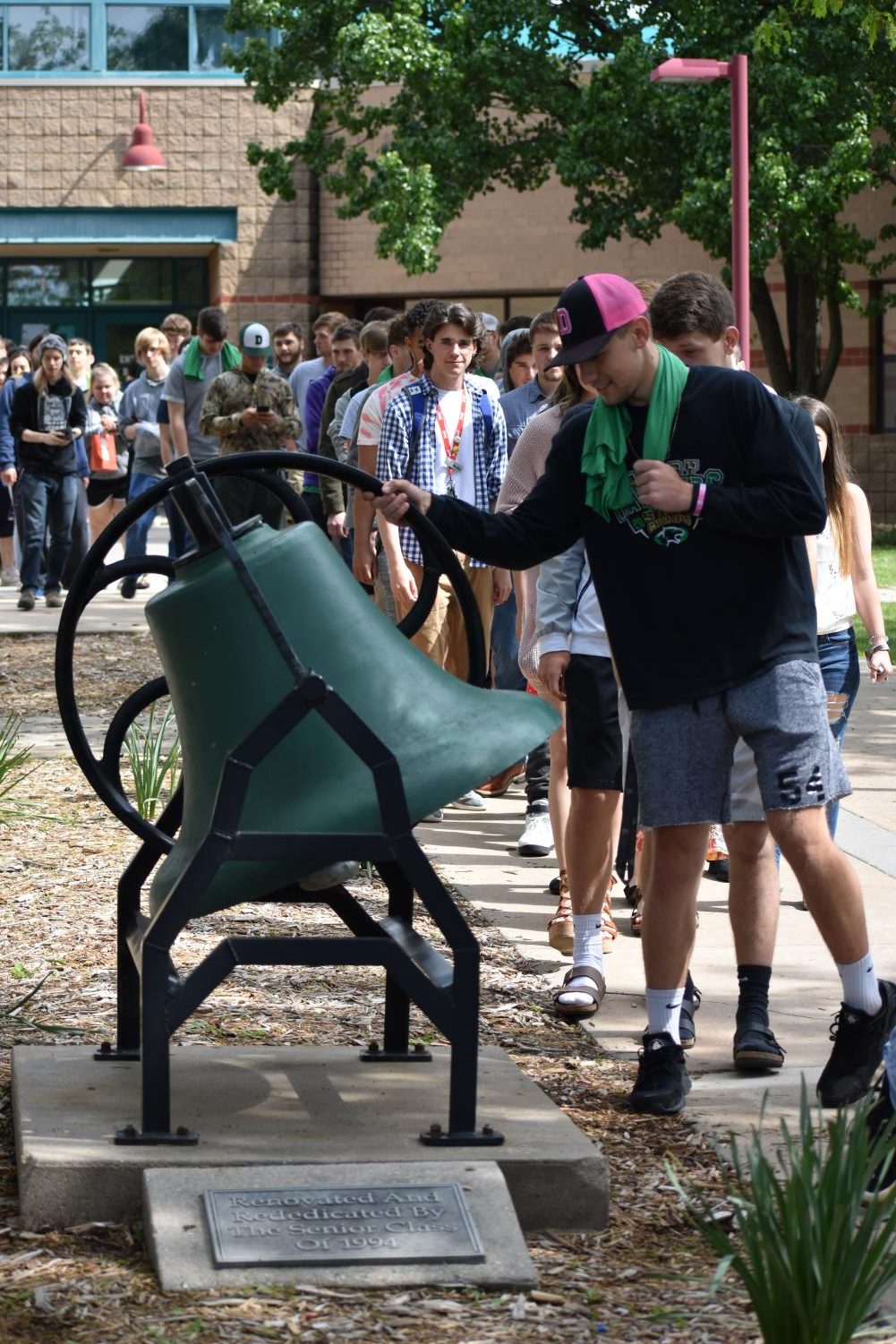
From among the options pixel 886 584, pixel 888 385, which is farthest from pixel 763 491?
pixel 888 385

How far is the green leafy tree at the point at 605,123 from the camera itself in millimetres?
23844

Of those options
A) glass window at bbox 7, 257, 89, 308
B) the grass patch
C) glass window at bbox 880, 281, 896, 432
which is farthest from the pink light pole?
glass window at bbox 7, 257, 89, 308

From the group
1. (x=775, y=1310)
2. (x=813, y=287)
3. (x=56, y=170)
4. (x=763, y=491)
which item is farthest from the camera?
(x=56, y=170)

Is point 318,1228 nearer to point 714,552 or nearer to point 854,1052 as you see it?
point 854,1052

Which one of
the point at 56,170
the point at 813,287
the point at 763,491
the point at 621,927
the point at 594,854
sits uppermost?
the point at 56,170

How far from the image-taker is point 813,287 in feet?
90.8

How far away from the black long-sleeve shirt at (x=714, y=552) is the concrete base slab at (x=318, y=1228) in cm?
122

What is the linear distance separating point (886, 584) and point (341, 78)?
38.9 ft

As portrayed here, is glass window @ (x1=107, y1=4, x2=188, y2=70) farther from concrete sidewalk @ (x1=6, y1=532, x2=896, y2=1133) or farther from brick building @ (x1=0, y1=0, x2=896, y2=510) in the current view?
concrete sidewalk @ (x1=6, y1=532, x2=896, y2=1133)

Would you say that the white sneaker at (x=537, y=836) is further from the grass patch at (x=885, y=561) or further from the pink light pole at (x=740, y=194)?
the grass patch at (x=885, y=561)

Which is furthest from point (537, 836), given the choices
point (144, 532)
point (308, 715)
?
point (144, 532)

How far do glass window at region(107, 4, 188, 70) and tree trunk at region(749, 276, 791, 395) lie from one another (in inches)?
378

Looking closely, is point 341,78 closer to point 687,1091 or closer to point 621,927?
point 621,927

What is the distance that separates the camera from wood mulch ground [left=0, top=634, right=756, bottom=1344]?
11.0ft
